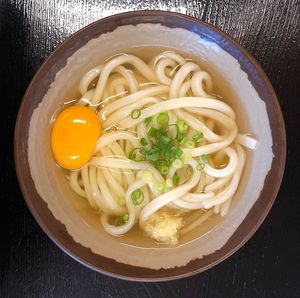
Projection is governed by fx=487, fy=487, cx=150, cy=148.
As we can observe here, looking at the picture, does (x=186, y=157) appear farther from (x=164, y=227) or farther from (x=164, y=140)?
(x=164, y=227)

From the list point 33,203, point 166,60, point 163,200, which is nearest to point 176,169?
point 163,200

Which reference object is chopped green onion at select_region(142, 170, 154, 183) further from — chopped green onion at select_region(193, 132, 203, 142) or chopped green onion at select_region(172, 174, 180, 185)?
chopped green onion at select_region(193, 132, 203, 142)

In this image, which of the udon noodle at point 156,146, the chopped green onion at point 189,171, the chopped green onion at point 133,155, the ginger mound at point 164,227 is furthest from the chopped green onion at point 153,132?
the ginger mound at point 164,227

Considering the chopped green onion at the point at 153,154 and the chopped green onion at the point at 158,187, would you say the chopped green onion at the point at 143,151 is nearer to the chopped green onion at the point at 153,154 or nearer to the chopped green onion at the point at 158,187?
the chopped green onion at the point at 153,154

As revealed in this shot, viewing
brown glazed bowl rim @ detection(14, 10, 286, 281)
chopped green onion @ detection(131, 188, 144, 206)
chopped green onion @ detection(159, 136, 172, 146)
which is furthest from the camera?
chopped green onion @ detection(131, 188, 144, 206)

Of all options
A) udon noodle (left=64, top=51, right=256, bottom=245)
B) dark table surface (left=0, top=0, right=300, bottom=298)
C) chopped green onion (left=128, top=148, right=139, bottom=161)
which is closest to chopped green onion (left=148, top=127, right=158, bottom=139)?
udon noodle (left=64, top=51, right=256, bottom=245)

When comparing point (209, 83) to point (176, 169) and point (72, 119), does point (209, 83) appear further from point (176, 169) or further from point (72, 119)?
point (72, 119)
